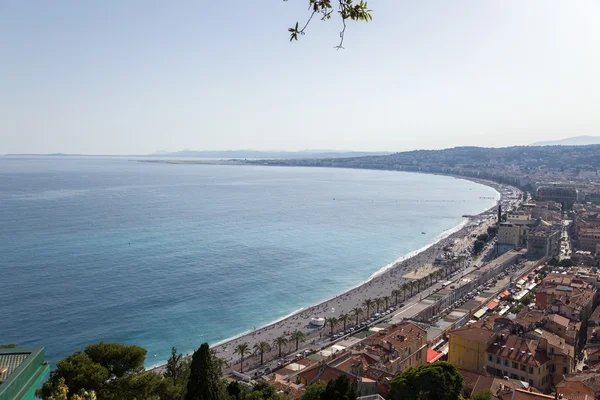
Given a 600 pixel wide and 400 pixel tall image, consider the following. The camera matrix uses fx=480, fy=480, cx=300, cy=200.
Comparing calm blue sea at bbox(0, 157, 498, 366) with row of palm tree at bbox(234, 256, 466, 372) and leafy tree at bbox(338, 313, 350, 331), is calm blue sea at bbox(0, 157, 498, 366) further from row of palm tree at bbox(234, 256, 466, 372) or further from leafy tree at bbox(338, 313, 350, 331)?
leafy tree at bbox(338, 313, 350, 331)

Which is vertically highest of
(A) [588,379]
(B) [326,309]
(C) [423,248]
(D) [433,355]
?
(A) [588,379]

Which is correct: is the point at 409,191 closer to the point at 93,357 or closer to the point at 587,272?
the point at 587,272

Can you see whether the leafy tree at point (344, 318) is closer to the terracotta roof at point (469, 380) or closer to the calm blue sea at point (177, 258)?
the calm blue sea at point (177, 258)

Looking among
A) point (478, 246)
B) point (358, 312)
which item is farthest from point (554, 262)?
point (358, 312)

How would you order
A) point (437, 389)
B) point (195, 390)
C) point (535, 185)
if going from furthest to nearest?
point (535, 185) → point (437, 389) → point (195, 390)

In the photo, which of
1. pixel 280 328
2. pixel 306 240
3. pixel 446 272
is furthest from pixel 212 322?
pixel 306 240

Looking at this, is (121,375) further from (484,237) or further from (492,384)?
(484,237)
